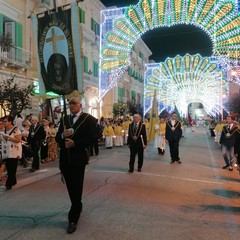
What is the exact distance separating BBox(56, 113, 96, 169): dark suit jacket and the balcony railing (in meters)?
14.5

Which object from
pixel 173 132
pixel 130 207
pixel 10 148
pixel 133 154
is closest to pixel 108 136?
pixel 173 132

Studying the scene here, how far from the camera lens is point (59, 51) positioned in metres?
8.40

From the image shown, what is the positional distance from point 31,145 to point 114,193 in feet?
14.7

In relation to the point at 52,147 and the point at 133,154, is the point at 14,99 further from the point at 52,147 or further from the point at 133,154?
the point at 133,154

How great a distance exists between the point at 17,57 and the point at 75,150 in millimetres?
16795

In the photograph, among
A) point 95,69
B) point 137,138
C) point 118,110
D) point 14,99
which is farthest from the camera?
point 118,110

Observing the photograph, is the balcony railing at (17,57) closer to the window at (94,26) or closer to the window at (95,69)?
the window at (95,69)

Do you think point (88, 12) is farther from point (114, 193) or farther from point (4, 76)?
point (114, 193)

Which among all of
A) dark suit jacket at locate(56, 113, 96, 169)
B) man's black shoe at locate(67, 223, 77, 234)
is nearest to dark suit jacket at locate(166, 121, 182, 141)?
dark suit jacket at locate(56, 113, 96, 169)

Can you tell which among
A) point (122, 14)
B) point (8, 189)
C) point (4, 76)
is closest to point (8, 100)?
point (4, 76)

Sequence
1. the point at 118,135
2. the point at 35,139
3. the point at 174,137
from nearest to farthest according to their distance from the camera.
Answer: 1. the point at 35,139
2. the point at 174,137
3. the point at 118,135

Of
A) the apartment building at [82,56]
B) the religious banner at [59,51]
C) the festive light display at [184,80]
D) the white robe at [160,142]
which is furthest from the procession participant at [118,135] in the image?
the religious banner at [59,51]

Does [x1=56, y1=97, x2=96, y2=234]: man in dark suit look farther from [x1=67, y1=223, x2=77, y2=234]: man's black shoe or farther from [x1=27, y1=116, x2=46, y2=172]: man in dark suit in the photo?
[x1=27, y1=116, x2=46, y2=172]: man in dark suit

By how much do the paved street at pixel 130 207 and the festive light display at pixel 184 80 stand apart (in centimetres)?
2204
